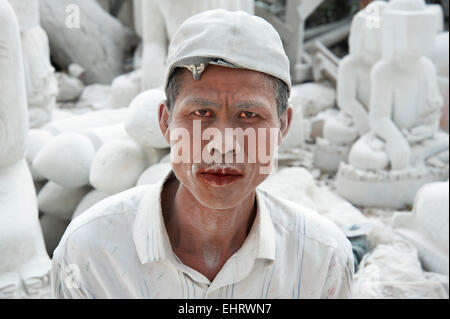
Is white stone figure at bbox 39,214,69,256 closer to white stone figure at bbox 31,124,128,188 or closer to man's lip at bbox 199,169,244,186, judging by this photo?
white stone figure at bbox 31,124,128,188

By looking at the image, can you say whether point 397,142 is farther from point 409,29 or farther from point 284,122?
point 284,122

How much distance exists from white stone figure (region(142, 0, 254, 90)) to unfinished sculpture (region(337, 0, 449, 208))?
1.49 metres

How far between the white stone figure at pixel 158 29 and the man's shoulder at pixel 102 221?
4.03 ft

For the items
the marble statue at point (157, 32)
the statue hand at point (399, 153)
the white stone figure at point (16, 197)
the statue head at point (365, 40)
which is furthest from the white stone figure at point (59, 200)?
the statue head at point (365, 40)

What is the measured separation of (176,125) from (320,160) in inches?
127

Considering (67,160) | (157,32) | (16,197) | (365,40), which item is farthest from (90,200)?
(365,40)

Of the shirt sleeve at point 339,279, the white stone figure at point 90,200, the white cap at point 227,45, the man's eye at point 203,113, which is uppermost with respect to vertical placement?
the white cap at point 227,45

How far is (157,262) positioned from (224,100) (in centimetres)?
32

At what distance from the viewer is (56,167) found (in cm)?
205

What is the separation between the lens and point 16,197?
61.0 inches

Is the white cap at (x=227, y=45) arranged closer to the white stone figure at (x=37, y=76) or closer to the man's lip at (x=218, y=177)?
the man's lip at (x=218, y=177)

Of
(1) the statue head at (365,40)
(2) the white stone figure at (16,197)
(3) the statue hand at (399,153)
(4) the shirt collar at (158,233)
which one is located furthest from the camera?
(1) the statue head at (365,40)

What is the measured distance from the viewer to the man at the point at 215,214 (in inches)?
33.1
